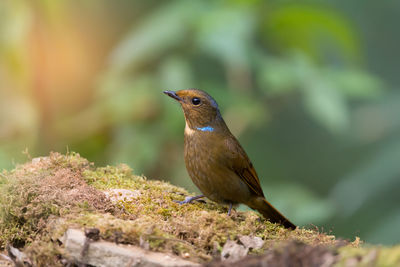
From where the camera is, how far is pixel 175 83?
4832 millimetres

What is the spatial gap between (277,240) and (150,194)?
92 centimetres

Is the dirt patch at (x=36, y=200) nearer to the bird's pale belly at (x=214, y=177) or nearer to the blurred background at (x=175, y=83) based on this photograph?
the bird's pale belly at (x=214, y=177)

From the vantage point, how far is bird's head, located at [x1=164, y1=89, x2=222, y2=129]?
4281 mm

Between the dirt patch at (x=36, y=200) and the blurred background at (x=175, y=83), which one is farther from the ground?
the blurred background at (x=175, y=83)

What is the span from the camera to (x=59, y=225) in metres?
2.72

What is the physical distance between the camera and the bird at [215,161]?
3.94m

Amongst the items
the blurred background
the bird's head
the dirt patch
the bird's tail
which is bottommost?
the dirt patch

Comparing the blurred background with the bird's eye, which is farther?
the blurred background

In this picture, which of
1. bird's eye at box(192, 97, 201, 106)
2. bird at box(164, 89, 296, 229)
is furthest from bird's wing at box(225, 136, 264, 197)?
bird's eye at box(192, 97, 201, 106)

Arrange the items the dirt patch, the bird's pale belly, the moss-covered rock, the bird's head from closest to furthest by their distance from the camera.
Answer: the moss-covered rock, the dirt patch, the bird's pale belly, the bird's head

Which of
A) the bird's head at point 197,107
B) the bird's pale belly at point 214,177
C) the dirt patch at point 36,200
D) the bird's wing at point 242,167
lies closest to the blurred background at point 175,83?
the bird's head at point 197,107

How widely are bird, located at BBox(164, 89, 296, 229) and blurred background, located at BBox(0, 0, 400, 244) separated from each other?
1.91 ft

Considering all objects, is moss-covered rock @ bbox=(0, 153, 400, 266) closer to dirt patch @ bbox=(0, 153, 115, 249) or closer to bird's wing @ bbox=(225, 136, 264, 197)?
dirt patch @ bbox=(0, 153, 115, 249)

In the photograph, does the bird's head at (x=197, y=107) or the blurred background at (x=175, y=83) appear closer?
the bird's head at (x=197, y=107)
